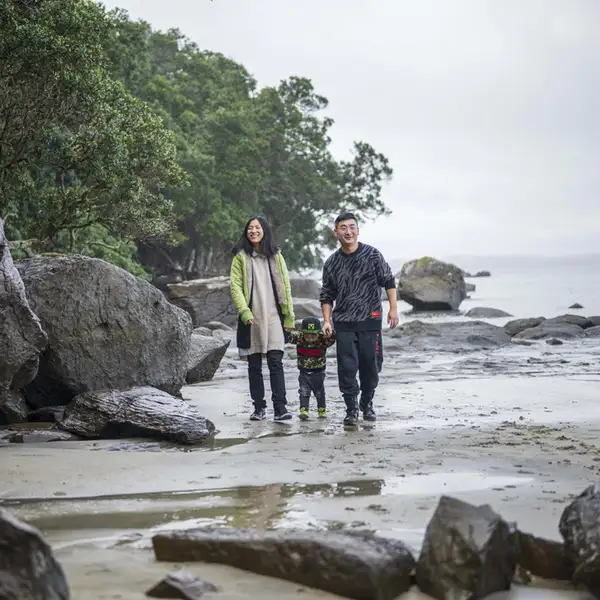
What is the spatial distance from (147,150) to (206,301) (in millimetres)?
11607

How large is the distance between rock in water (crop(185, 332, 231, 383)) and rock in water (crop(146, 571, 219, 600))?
876 cm

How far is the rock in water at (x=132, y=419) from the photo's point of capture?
7.53 m

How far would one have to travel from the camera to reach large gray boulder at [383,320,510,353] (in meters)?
19.5

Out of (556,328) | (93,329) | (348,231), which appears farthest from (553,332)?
(93,329)

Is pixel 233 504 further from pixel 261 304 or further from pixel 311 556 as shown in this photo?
pixel 261 304

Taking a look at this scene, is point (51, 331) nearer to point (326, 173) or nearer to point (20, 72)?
point (20, 72)

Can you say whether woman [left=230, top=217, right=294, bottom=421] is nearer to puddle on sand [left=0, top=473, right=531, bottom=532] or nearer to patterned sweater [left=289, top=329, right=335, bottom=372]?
patterned sweater [left=289, top=329, right=335, bottom=372]

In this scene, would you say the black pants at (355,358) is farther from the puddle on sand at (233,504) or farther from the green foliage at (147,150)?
the green foliage at (147,150)

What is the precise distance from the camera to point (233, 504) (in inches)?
207

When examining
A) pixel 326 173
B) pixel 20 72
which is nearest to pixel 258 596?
pixel 20 72

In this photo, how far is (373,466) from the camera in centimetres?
637

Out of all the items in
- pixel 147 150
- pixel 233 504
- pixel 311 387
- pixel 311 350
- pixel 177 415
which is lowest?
pixel 233 504

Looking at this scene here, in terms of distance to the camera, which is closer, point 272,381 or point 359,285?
point 359,285

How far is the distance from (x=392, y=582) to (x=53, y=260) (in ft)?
22.3
